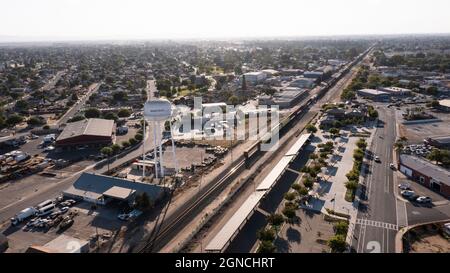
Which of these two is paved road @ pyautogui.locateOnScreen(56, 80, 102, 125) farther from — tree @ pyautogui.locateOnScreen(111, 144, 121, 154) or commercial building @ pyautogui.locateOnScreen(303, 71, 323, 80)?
commercial building @ pyautogui.locateOnScreen(303, 71, 323, 80)

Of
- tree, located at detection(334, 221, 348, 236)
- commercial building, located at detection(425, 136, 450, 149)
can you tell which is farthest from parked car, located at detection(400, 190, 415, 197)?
commercial building, located at detection(425, 136, 450, 149)

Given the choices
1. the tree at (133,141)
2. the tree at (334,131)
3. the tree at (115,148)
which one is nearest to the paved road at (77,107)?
the tree at (133,141)

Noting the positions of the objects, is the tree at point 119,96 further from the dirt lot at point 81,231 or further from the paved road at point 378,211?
the paved road at point 378,211

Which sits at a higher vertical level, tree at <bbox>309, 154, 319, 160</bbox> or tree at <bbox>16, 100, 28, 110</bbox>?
tree at <bbox>16, 100, 28, 110</bbox>

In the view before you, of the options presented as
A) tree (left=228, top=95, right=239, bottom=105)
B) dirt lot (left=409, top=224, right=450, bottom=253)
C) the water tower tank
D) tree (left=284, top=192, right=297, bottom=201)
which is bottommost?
dirt lot (left=409, top=224, right=450, bottom=253)

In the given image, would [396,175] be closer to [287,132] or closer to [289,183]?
[289,183]

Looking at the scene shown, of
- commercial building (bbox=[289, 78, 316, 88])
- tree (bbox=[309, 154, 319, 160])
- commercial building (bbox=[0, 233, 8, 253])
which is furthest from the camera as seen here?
commercial building (bbox=[289, 78, 316, 88])

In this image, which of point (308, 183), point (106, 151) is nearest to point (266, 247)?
point (308, 183)
